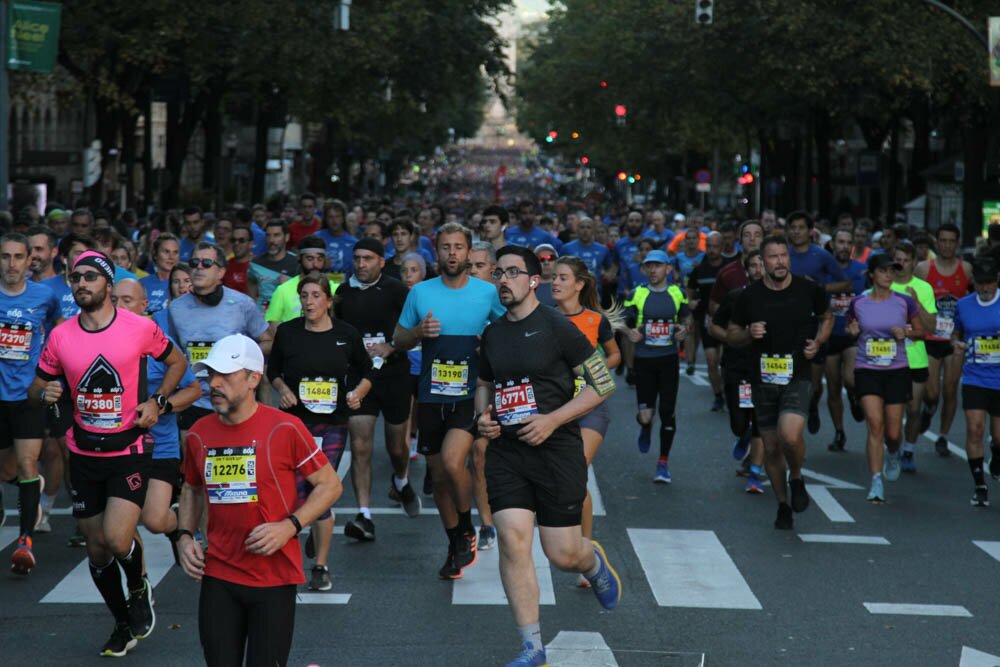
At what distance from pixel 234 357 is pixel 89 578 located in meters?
4.33

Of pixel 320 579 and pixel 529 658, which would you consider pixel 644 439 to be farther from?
pixel 529 658

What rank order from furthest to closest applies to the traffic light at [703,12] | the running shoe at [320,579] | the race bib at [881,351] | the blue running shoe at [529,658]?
the traffic light at [703,12] → the race bib at [881,351] → the running shoe at [320,579] → the blue running shoe at [529,658]

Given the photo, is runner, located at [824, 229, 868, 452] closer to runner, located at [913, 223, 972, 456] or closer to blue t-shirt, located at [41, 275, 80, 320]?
runner, located at [913, 223, 972, 456]

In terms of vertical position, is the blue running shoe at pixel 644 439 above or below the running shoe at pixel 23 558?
above

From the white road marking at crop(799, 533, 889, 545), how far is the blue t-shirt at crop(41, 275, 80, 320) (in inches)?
196

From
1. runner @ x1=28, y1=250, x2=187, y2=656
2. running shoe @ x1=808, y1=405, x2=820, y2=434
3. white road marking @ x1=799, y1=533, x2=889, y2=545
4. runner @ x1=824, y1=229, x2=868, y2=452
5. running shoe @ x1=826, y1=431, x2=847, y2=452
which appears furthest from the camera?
running shoe @ x1=808, y1=405, x2=820, y2=434

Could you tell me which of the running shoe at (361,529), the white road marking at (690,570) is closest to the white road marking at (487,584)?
the white road marking at (690,570)

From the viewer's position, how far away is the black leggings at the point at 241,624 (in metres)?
6.05

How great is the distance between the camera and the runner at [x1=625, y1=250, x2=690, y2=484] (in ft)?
45.2

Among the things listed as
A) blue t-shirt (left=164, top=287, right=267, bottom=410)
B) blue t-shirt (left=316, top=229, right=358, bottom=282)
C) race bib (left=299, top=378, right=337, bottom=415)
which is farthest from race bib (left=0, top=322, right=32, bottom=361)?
blue t-shirt (left=316, top=229, right=358, bottom=282)

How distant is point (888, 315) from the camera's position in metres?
12.8

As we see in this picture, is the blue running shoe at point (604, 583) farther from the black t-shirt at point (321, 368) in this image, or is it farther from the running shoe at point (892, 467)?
the running shoe at point (892, 467)

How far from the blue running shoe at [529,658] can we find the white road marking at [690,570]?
1984 mm

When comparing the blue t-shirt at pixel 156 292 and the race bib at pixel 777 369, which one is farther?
the blue t-shirt at pixel 156 292
